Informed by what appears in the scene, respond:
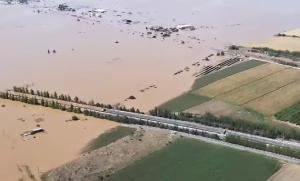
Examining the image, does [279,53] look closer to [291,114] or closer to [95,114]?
[291,114]

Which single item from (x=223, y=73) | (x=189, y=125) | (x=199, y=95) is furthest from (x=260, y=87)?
(x=189, y=125)

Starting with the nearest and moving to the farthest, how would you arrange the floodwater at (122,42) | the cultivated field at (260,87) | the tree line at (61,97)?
the tree line at (61,97) < the cultivated field at (260,87) < the floodwater at (122,42)

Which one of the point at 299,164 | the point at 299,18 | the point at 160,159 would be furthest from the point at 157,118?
the point at 299,18

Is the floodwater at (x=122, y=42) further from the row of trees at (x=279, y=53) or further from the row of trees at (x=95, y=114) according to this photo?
the row of trees at (x=279, y=53)

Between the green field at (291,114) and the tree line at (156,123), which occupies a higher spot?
the green field at (291,114)

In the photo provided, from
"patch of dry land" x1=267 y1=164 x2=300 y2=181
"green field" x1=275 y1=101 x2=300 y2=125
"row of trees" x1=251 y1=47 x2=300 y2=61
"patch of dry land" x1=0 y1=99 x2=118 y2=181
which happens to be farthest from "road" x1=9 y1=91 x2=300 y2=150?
"row of trees" x1=251 y1=47 x2=300 y2=61

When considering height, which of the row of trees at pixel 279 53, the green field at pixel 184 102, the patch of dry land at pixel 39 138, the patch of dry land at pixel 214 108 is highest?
the row of trees at pixel 279 53

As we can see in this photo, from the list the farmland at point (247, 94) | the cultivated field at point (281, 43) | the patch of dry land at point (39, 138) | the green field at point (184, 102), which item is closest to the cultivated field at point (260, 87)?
the farmland at point (247, 94)

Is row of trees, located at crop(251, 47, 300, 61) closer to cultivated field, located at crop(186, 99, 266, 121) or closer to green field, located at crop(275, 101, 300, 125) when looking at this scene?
green field, located at crop(275, 101, 300, 125)
